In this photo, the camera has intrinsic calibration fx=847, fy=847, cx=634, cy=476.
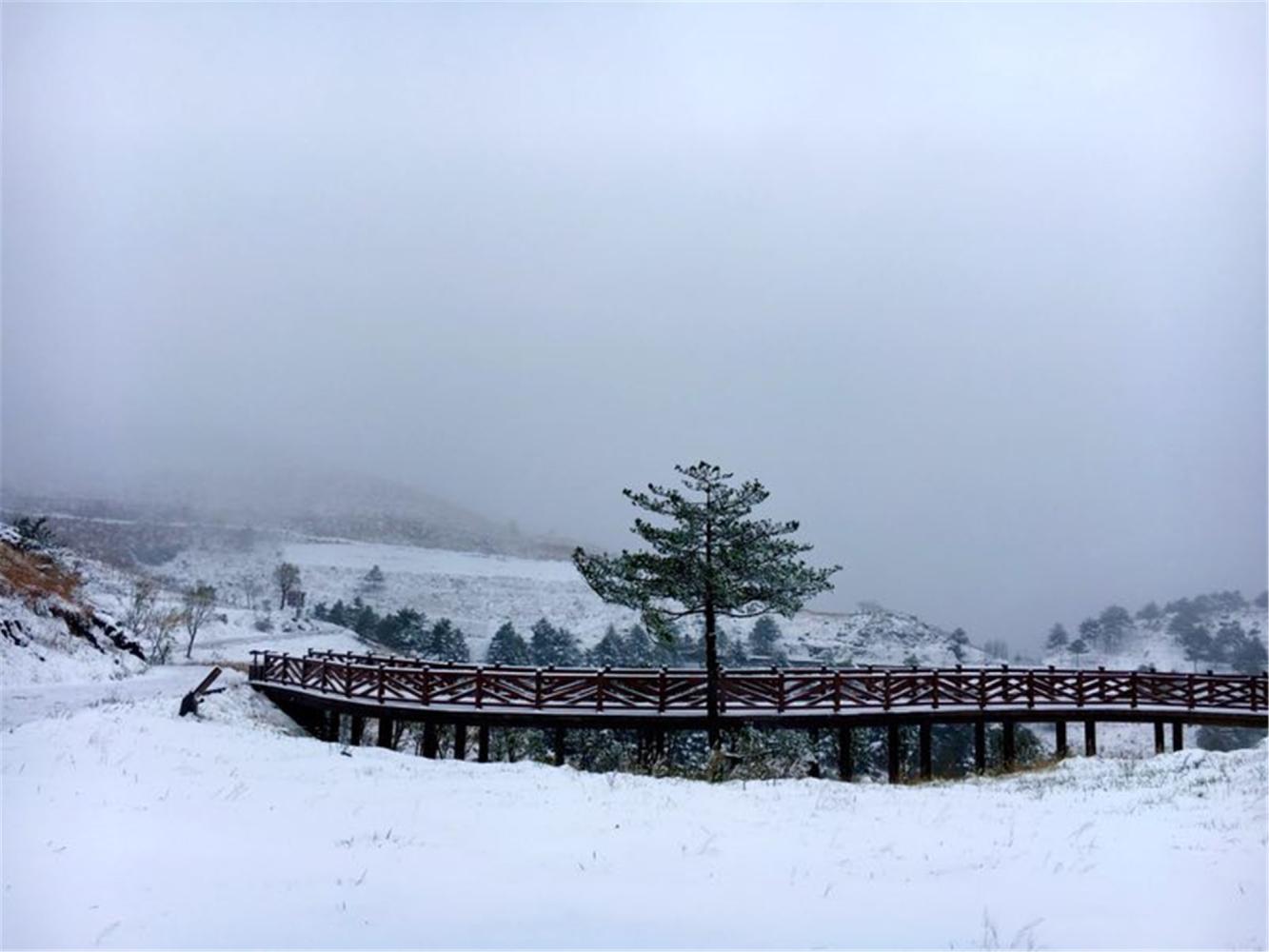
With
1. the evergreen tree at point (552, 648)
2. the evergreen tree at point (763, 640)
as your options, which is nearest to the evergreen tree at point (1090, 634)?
the evergreen tree at point (763, 640)

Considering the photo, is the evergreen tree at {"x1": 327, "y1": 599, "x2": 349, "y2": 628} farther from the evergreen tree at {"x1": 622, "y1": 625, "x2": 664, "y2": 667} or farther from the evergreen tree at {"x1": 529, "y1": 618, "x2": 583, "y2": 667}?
the evergreen tree at {"x1": 622, "y1": 625, "x2": 664, "y2": 667}

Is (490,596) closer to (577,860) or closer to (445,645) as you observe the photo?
(445,645)

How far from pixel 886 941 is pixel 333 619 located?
204ft

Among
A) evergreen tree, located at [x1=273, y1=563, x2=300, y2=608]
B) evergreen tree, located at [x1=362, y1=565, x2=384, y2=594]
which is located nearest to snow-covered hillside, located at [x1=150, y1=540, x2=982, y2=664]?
evergreen tree, located at [x1=362, y1=565, x2=384, y2=594]

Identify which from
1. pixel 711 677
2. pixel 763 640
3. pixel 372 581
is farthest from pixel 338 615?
pixel 711 677

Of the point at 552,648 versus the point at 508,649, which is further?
the point at 552,648

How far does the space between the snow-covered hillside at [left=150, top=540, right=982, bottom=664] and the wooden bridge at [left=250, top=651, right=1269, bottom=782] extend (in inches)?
1258

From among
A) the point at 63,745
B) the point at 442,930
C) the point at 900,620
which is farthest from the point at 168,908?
the point at 900,620

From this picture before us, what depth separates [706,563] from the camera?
20391 millimetres

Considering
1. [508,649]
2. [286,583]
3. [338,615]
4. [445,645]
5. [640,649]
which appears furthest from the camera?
[286,583]

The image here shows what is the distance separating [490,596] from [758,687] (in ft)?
200

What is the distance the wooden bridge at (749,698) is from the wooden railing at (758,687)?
3cm

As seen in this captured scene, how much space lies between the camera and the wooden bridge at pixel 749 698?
886 inches

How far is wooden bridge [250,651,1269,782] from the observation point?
22.5 metres
